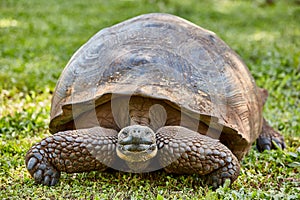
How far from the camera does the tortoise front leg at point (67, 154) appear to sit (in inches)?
131

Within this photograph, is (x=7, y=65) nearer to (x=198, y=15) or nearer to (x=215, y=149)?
(x=215, y=149)

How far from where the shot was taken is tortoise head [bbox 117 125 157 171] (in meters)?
3.12

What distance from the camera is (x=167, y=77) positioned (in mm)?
3494

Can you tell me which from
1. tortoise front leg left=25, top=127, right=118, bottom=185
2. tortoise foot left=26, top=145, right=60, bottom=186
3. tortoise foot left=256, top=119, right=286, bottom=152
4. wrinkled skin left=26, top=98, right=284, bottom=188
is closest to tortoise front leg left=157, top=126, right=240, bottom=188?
wrinkled skin left=26, top=98, right=284, bottom=188

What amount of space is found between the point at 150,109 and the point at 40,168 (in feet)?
2.62

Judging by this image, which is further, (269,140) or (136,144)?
(269,140)

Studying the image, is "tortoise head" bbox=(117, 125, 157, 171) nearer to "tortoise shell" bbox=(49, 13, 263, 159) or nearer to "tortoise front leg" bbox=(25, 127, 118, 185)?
"tortoise front leg" bbox=(25, 127, 118, 185)

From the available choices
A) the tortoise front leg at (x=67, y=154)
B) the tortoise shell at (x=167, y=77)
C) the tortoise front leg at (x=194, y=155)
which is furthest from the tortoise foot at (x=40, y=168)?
the tortoise front leg at (x=194, y=155)

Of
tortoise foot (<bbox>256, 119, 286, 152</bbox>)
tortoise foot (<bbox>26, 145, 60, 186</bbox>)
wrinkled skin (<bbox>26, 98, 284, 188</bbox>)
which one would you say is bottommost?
tortoise foot (<bbox>26, 145, 60, 186</bbox>)

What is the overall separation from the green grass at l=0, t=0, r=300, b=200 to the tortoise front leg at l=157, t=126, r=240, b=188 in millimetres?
112

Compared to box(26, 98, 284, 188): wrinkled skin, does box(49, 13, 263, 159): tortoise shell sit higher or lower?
higher

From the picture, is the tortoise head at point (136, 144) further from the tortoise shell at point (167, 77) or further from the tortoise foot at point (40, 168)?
the tortoise foot at point (40, 168)

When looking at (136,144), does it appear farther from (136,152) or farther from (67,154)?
(67,154)

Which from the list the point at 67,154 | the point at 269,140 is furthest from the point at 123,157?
the point at 269,140
